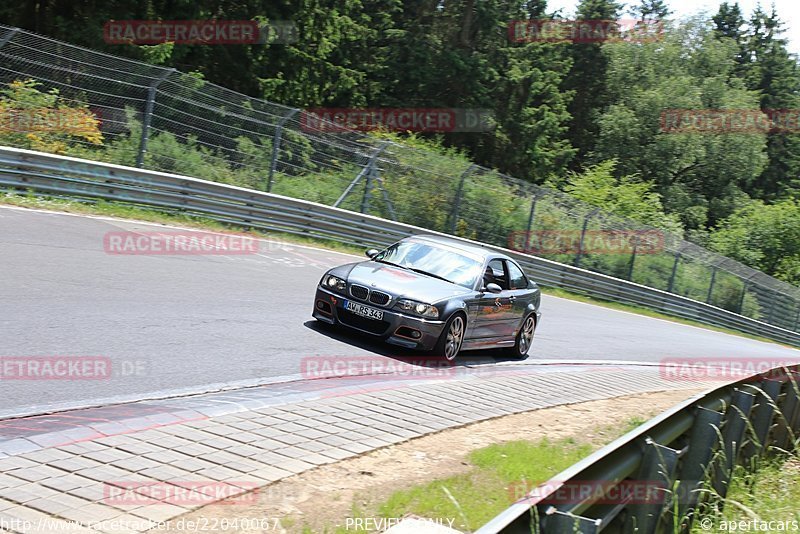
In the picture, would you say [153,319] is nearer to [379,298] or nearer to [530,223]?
[379,298]

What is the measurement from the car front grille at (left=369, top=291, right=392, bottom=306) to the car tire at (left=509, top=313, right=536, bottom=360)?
123 inches

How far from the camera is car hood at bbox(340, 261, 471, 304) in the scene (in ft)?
33.9

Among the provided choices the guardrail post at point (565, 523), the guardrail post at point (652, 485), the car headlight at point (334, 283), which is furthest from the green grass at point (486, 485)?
the car headlight at point (334, 283)

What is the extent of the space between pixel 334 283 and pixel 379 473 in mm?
4849

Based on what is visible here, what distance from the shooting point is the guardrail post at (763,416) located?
269 inches

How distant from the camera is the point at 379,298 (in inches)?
404

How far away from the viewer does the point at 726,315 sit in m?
35.6

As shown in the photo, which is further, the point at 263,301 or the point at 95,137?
the point at 95,137

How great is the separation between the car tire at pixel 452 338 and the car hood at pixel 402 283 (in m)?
0.32

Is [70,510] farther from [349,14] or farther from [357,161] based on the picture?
[349,14]

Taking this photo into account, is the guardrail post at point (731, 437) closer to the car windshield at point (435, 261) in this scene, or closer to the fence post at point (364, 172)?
the car windshield at point (435, 261)

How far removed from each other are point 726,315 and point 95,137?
2724cm

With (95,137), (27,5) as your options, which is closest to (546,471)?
(95,137)

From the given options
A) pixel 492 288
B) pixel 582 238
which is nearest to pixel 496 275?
pixel 492 288
